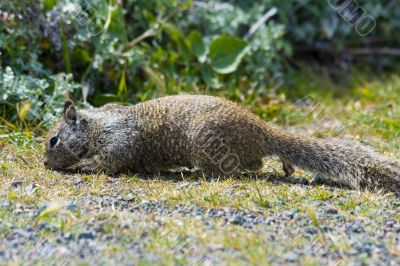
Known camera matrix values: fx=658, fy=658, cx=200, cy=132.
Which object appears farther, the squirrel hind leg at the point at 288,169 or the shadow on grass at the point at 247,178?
the squirrel hind leg at the point at 288,169

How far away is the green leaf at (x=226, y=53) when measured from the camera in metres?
8.44

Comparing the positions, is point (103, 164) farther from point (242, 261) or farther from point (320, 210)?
point (242, 261)

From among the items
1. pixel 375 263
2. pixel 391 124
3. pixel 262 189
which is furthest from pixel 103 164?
pixel 391 124

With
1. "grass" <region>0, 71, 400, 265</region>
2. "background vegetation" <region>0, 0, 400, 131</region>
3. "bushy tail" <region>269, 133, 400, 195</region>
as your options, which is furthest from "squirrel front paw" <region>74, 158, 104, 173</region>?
"bushy tail" <region>269, 133, 400, 195</region>

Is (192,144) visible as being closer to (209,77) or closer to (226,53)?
(209,77)

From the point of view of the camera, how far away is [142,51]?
8.42 metres

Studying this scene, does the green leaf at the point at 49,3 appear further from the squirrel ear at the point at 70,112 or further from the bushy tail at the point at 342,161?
the bushy tail at the point at 342,161

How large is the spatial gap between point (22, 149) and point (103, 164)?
1.00 meters

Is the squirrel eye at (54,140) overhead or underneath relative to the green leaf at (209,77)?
underneath

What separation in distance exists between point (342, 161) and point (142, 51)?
3.65 m

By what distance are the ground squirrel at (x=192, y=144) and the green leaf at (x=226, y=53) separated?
232 cm

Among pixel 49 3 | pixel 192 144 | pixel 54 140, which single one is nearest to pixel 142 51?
pixel 49 3

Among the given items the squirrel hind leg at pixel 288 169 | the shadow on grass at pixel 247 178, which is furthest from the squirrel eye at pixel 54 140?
the squirrel hind leg at pixel 288 169

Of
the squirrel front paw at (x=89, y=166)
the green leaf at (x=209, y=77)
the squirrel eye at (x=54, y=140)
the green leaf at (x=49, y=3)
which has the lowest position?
the squirrel front paw at (x=89, y=166)
